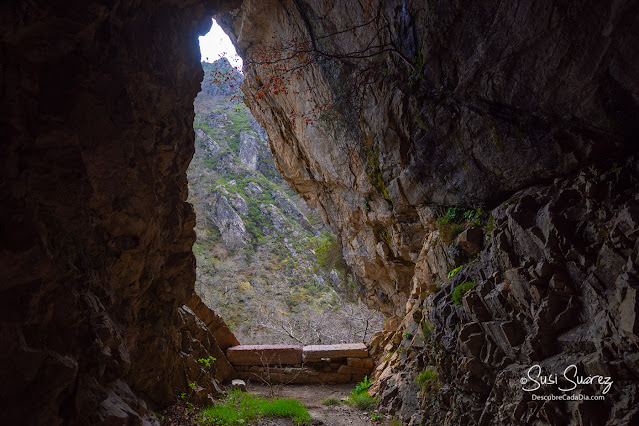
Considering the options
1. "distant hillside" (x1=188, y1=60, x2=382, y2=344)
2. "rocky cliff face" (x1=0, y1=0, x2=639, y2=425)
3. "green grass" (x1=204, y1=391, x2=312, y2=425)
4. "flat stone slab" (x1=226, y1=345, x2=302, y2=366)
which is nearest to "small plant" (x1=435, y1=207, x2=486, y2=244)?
"rocky cliff face" (x1=0, y1=0, x2=639, y2=425)

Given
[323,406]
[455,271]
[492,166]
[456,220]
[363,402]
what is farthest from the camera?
[323,406]

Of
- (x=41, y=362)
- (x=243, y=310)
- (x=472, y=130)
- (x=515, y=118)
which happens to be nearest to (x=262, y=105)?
(x=472, y=130)

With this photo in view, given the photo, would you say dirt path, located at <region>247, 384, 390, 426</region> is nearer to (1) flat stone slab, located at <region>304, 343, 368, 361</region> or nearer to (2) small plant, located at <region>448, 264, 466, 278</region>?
(1) flat stone slab, located at <region>304, 343, 368, 361</region>

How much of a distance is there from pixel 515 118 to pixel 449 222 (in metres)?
2.39

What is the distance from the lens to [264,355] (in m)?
10.4

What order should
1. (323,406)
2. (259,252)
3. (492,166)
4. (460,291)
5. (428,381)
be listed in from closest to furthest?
(492,166), (460,291), (428,381), (323,406), (259,252)

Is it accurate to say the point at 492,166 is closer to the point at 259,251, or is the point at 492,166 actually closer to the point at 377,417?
the point at 377,417

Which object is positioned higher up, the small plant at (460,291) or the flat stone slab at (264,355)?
the small plant at (460,291)

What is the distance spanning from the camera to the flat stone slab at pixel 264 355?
10398 millimetres

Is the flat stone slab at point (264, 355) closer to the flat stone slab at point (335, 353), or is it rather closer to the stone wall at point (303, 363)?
the stone wall at point (303, 363)

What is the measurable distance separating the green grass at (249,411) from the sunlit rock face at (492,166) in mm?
1907

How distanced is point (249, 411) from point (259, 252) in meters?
21.9

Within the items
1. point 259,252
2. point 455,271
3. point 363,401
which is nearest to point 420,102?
point 455,271

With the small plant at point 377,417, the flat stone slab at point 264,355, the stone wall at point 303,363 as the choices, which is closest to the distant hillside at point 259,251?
the stone wall at point 303,363
